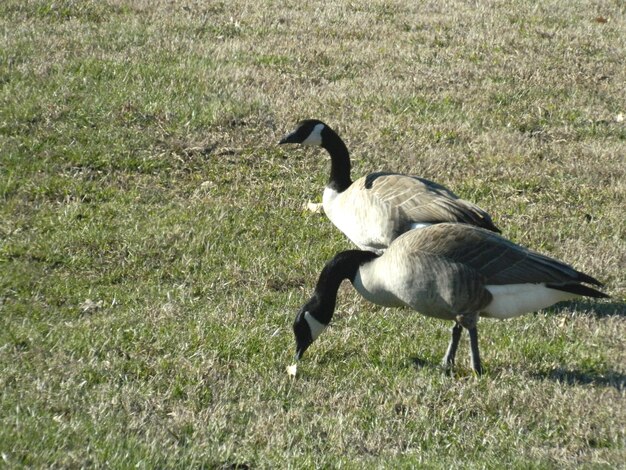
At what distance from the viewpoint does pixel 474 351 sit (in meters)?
5.96

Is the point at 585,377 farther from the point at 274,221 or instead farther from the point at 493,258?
the point at 274,221

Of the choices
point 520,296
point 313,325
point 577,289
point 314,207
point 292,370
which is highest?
point 577,289

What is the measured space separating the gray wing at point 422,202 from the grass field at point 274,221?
71cm

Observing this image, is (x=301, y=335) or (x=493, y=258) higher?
(x=493, y=258)

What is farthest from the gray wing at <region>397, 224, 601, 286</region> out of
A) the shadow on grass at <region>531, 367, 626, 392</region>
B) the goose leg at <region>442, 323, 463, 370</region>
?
the shadow on grass at <region>531, 367, 626, 392</region>

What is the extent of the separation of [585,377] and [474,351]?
0.69 m

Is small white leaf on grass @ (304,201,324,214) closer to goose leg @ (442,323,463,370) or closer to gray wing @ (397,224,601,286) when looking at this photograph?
gray wing @ (397,224,601,286)

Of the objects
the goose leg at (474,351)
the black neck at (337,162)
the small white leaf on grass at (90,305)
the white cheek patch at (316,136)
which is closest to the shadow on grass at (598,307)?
the goose leg at (474,351)

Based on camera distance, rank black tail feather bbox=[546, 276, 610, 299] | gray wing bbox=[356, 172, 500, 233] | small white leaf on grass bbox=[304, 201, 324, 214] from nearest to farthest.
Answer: black tail feather bbox=[546, 276, 610, 299] < gray wing bbox=[356, 172, 500, 233] < small white leaf on grass bbox=[304, 201, 324, 214]

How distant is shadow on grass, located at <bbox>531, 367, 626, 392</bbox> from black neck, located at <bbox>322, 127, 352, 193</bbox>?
9.23ft

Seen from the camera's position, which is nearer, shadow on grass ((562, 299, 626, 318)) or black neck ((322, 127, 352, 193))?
shadow on grass ((562, 299, 626, 318))

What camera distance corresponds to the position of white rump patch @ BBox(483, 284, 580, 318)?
590 centimetres

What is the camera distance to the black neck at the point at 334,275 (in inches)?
245

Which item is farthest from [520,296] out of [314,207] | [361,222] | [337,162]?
[314,207]
